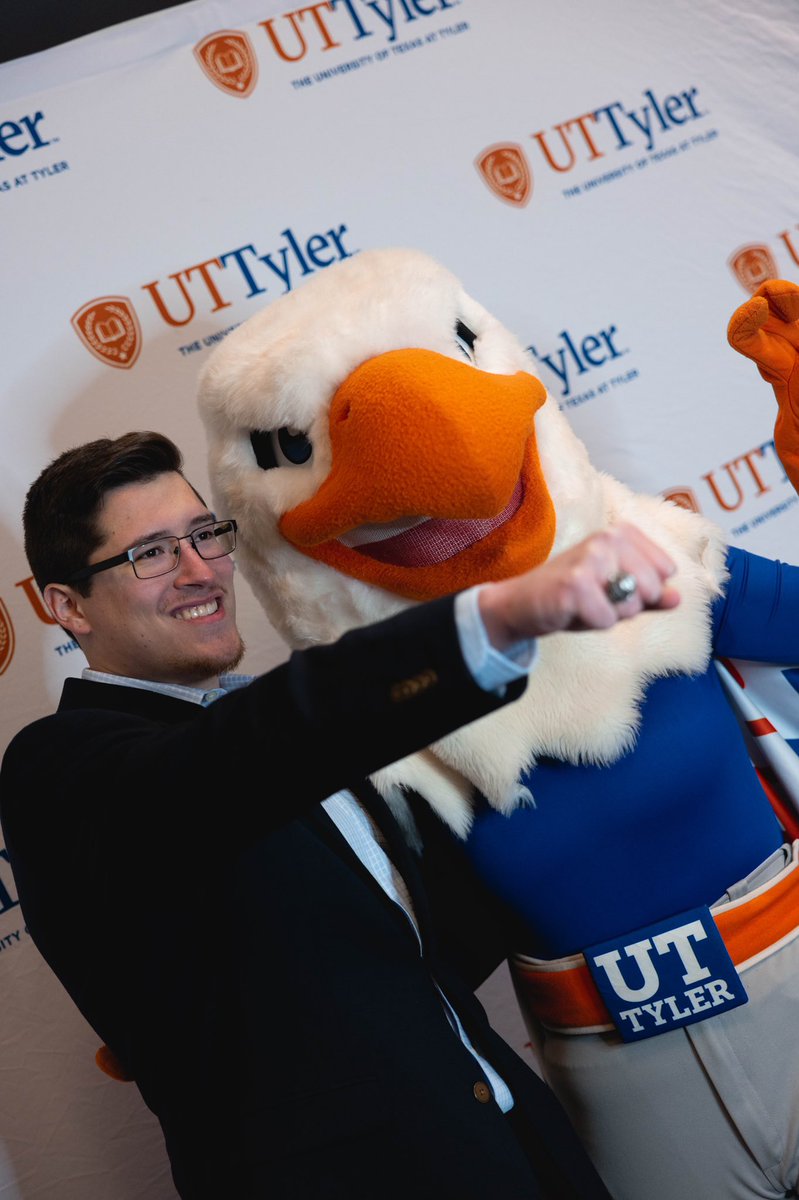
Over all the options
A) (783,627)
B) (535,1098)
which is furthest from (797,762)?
(535,1098)

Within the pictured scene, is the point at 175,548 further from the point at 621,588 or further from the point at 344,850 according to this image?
the point at 621,588

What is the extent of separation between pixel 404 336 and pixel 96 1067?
117 centimetres

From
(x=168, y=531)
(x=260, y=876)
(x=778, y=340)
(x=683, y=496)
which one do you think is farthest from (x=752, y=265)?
(x=260, y=876)

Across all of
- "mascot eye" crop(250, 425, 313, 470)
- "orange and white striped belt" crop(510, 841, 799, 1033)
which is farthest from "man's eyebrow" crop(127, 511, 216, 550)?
"orange and white striped belt" crop(510, 841, 799, 1033)

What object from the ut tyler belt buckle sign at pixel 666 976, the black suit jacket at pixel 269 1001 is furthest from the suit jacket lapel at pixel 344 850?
the ut tyler belt buckle sign at pixel 666 976

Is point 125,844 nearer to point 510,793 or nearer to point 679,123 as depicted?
point 510,793

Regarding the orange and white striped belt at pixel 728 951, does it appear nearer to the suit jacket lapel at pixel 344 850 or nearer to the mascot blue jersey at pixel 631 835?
the mascot blue jersey at pixel 631 835

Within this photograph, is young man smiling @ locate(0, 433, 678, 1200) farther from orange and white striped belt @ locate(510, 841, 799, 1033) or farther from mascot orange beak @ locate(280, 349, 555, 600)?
mascot orange beak @ locate(280, 349, 555, 600)

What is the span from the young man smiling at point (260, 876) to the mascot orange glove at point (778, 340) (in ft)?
2.14

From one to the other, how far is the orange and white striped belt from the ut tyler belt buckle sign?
0.02 m

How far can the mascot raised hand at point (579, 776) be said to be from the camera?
47.9 inches

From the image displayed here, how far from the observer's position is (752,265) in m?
1.98

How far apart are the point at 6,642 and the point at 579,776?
0.93m

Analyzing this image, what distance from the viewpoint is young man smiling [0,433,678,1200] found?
2.60 ft
